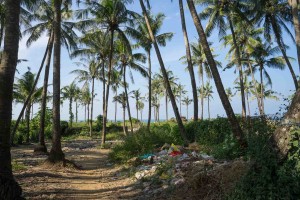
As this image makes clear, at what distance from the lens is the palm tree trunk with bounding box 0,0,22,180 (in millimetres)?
6008

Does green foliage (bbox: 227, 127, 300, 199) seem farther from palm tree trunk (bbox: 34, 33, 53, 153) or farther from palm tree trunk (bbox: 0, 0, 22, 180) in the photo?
palm tree trunk (bbox: 34, 33, 53, 153)

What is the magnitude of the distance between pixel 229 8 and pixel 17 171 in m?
21.6

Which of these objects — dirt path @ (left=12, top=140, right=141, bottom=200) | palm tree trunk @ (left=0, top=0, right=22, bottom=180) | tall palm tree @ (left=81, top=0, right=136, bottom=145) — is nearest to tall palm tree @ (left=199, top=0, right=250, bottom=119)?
tall palm tree @ (left=81, top=0, right=136, bottom=145)

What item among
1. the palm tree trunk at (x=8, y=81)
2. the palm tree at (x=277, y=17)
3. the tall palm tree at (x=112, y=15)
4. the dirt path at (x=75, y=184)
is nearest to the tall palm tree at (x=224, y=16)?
the palm tree at (x=277, y=17)

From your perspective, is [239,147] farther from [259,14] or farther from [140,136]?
[259,14]

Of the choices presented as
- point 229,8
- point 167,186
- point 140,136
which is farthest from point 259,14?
point 167,186

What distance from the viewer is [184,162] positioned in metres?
8.92

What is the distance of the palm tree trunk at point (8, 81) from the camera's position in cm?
601

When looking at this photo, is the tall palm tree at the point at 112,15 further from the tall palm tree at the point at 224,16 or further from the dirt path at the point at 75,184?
the dirt path at the point at 75,184

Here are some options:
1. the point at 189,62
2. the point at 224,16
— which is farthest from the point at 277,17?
the point at 189,62

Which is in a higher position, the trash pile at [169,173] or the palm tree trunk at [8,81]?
the palm tree trunk at [8,81]

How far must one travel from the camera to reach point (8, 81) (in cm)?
623

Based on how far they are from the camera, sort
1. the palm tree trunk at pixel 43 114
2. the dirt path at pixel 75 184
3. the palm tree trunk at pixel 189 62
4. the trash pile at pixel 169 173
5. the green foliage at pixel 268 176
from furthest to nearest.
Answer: the palm tree trunk at pixel 189 62, the palm tree trunk at pixel 43 114, the dirt path at pixel 75 184, the trash pile at pixel 169 173, the green foliage at pixel 268 176

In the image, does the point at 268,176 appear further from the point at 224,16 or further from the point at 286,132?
the point at 224,16
